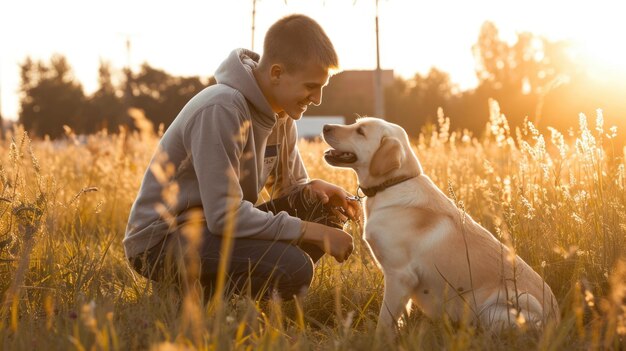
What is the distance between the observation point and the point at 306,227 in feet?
11.3

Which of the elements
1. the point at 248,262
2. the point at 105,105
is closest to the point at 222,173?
the point at 248,262

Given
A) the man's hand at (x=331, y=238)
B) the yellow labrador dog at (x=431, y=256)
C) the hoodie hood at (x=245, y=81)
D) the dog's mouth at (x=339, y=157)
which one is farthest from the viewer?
the dog's mouth at (x=339, y=157)

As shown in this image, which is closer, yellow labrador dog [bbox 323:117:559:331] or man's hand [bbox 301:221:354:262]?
yellow labrador dog [bbox 323:117:559:331]

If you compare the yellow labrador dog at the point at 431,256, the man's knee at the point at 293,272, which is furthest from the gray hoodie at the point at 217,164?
the yellow labrador dog at the point at 431,256

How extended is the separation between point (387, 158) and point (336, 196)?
2.05 ft

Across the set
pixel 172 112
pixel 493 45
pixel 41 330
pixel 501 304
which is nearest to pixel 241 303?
pixel 41 330

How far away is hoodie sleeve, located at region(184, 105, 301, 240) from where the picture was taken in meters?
3.33

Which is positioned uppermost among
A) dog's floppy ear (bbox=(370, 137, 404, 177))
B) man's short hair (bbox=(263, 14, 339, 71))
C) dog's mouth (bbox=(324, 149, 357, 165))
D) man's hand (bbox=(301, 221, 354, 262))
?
man's short hair (bbox=(263, 14, 339, 71))

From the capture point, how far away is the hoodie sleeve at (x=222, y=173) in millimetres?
3332

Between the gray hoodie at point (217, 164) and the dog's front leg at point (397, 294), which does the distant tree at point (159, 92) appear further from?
the dog's front leg at point (397, 294)

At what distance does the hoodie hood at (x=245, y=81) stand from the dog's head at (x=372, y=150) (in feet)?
1.31

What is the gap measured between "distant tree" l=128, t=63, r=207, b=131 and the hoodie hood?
1870 inches

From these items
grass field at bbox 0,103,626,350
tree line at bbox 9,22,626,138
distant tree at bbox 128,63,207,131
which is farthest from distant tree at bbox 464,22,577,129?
grass field at bbox 0,103,626,350

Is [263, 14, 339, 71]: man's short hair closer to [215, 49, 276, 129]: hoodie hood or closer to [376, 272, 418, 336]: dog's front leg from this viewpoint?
[215, 49, 276, 129]: hoodie hood
